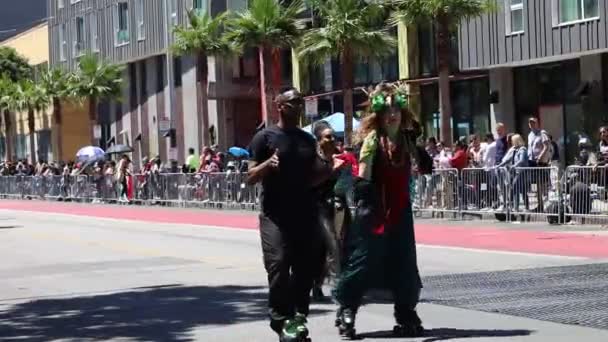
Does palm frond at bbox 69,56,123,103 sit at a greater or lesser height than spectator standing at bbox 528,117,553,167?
greater

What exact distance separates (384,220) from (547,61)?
25.9 m

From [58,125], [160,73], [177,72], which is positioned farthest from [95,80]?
[58,125]

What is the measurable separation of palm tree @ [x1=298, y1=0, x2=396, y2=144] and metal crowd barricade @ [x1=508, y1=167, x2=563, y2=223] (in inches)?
391

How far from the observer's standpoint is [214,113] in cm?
5512

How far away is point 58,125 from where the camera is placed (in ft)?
224

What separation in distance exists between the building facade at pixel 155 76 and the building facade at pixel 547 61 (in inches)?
544

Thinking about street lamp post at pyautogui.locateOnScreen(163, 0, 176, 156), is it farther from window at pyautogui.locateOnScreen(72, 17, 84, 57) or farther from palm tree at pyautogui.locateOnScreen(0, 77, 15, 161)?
palm tree at pyautogui.locateOnScreen(0, 77, 15, 161)

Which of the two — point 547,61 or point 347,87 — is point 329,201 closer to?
point 347,87

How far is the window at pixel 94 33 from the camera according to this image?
221ft

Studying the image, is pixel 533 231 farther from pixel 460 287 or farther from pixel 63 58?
pixel 63 58

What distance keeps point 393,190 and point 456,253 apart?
8605 millimetres

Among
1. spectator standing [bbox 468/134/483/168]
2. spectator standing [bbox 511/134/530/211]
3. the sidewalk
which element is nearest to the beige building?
the sidewalk

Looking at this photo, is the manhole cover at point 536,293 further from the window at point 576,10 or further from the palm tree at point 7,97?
the palm tree at point 7,97

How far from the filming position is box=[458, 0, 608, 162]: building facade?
3294 cm
